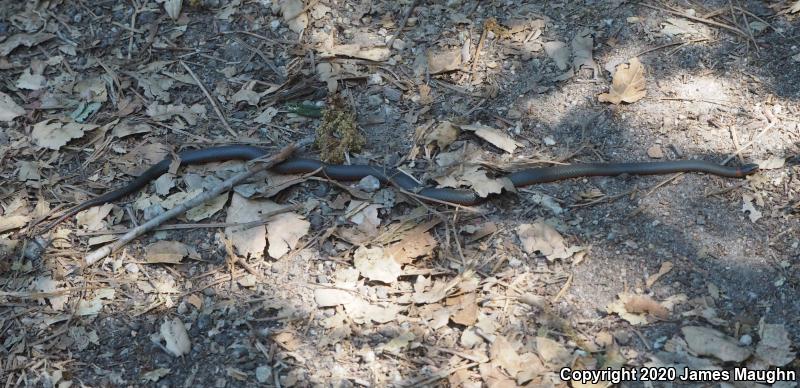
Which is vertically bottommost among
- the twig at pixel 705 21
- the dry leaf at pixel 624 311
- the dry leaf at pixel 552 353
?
the dry leaf at pixel 552 353

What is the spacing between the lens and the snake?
379 cm

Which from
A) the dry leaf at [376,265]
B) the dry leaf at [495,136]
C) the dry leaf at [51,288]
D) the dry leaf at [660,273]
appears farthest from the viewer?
the dry leaf at [495,136]

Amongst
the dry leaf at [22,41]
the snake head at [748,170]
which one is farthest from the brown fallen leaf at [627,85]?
the dry leaf at [22,41]

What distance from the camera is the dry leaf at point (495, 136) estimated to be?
13.4ft

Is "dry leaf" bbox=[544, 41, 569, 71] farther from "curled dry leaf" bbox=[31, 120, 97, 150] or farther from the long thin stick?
"curled dry leaf" bbox=[31, 120, 97, 150]

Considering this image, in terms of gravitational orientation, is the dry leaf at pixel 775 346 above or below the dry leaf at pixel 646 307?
above

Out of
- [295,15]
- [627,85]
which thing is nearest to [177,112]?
[295,15]

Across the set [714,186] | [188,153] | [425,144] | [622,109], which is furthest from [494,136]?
[188,153]

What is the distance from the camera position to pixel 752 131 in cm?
405

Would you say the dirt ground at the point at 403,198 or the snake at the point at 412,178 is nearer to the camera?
the dirt ground at the point at 403,198

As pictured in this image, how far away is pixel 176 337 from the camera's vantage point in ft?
10.8

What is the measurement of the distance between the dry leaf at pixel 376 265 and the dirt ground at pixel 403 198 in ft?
0.03

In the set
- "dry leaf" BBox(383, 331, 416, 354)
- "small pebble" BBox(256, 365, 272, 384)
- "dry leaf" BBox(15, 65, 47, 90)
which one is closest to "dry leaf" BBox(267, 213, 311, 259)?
"small pebble" BBox(256, 365, 272, 384)

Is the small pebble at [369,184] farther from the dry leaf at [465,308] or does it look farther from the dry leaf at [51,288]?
the dry leaf at [51,288]
